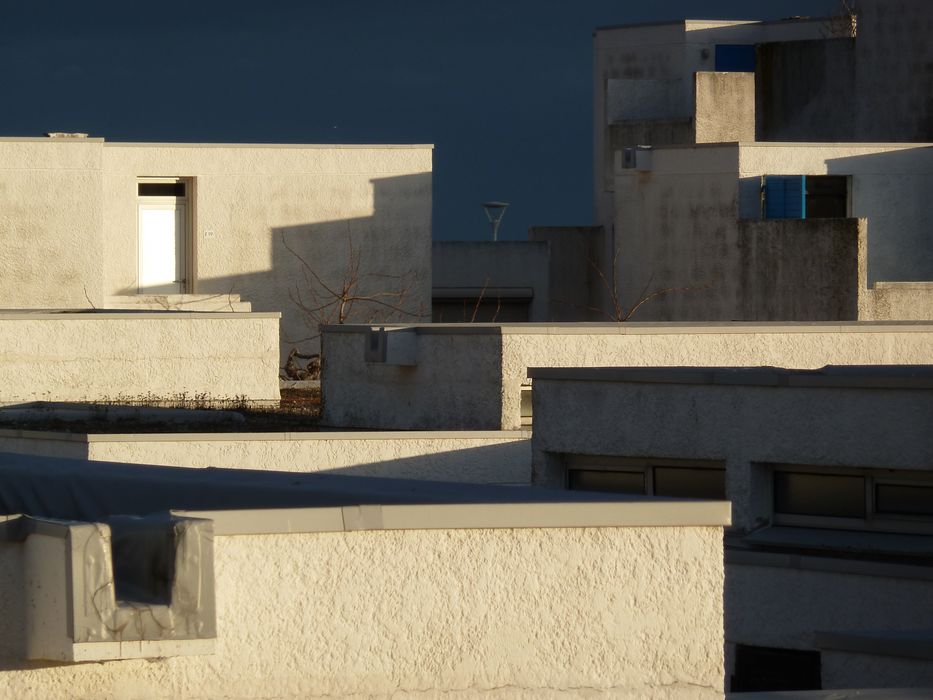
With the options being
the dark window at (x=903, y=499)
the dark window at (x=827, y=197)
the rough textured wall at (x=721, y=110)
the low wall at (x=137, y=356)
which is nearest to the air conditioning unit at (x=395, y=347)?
the low wall at (x=137, y=356)

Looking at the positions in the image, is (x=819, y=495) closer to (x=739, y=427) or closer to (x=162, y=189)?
(x=739, y=427)

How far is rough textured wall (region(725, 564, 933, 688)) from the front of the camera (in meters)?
12.5

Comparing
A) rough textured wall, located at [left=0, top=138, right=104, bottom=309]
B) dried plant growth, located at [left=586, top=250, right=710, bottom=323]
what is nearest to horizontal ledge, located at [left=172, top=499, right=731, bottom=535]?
rough textured wall, located at [left=0, top=138, right=104, bottom=309]

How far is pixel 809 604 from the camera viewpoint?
42.5 feet

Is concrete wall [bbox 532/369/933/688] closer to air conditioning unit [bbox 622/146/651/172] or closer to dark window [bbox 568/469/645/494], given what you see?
dark window [bbox 568/469/645/494]

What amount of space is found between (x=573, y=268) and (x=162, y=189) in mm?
10741

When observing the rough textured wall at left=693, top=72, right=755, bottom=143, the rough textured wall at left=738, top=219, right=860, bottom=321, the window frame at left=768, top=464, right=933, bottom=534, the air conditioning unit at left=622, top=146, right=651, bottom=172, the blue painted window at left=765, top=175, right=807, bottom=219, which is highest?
the rough textured wall at left=693, top=72, right=755, bottom=143

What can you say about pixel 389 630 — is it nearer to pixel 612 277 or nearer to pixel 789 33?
pixel 612 277

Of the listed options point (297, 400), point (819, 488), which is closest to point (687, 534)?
point (819, 488)

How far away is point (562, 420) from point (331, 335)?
665cm

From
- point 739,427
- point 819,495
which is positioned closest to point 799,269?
point 819,495

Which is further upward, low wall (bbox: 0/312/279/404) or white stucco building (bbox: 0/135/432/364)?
white stucco building (bbox: 0/135/432/364)

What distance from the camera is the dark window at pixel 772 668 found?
12625mm

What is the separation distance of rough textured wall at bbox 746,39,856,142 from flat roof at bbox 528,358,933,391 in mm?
22628
